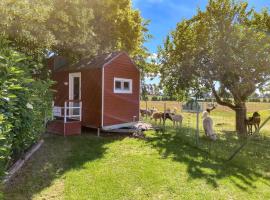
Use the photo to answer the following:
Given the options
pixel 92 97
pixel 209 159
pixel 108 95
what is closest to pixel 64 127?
pixel 92 97

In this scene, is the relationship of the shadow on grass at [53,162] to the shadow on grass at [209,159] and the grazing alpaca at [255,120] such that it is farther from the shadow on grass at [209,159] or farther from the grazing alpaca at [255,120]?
the grazing alpaca at [255,120]

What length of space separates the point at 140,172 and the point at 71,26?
9419mm

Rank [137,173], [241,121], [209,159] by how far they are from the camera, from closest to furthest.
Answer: [137,173] → [209,159] → [241,121]

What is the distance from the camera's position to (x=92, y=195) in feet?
16.5

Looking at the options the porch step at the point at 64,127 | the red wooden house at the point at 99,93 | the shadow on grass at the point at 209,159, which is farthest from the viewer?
the red wooden house at the point at 99,93

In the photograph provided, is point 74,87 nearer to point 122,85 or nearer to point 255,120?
point 122,85

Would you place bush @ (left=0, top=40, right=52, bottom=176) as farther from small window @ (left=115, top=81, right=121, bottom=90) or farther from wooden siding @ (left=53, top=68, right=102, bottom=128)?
small window @ (left=115, top=81, right=121, bottom=90)

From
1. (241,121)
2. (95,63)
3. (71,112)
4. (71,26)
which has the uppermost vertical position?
(71,26)

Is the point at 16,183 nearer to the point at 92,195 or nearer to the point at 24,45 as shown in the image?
the point at 92,195

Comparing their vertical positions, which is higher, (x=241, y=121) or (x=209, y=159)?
(x=241, y=121)

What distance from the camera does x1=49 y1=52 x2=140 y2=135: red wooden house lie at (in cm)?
1172

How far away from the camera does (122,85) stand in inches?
508

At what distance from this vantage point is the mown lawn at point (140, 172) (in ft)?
17.0

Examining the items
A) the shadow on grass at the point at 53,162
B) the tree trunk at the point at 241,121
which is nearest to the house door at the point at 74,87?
the shadow on grass at the point at 53,162
